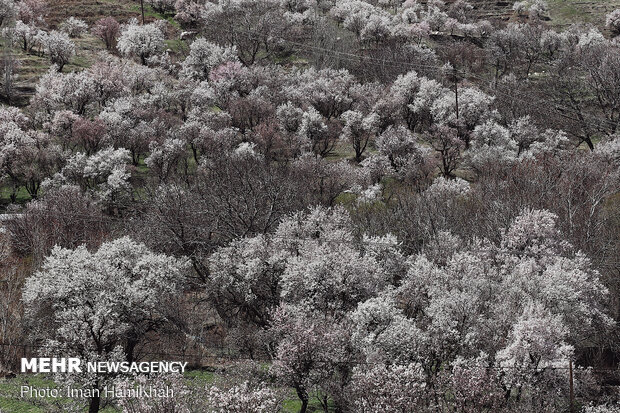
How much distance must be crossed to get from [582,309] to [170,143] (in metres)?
44.0

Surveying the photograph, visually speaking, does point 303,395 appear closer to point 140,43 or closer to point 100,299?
point 100,299

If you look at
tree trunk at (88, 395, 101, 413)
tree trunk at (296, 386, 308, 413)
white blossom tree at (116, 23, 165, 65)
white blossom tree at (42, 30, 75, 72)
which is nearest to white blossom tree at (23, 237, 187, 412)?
tree trunk at (88, 395, 101, 413)

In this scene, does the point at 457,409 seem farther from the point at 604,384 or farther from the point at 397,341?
the point at 604,384

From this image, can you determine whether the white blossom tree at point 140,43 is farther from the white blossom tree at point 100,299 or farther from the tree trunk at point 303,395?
the tree trunk at point 303,395

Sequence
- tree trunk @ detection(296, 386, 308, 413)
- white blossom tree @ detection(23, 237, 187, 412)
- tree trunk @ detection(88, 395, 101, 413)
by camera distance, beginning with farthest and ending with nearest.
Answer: white blossom tree @ detection(23, 237, 187, 412) < tree trunk @ detection(296, 386, 308, 413) < tree trunk @ detection(88, 395, 101, 413)

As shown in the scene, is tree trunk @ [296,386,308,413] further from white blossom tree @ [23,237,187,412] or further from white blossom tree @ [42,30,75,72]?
white blossom tree @ [42,30,75,72]

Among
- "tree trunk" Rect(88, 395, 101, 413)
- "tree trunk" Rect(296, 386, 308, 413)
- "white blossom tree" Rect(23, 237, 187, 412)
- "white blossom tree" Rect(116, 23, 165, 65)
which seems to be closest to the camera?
"tree trunk" Rect(88, 395, 101, 413)

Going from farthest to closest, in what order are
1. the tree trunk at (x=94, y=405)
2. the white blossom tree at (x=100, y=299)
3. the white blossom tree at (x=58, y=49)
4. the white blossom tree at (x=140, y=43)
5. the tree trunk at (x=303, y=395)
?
the white blossom tree at (x=140, y=43) → the white blossom tree at (x=58, y=49) → the white blossom tree at (x=100, y=299) → the tree trunk at (x=303, y=395) → the tree trunk at (x=94, y=405)

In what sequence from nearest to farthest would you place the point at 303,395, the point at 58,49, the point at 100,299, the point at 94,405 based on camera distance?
the point at 94,405, the point at 303,395, the point at 100,299, the point at 58,49

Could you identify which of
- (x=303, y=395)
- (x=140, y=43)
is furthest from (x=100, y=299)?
(x=140, y=43)

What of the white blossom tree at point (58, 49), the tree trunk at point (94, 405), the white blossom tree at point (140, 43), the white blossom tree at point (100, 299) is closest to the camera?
the tree trunk at point (94, 405)

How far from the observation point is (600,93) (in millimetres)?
89500

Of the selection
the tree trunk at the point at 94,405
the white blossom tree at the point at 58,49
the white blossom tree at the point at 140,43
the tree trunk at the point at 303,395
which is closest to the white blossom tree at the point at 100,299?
the tree trunk at the point at 94,405

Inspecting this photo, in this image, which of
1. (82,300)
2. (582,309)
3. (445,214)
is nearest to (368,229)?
(445,214)
